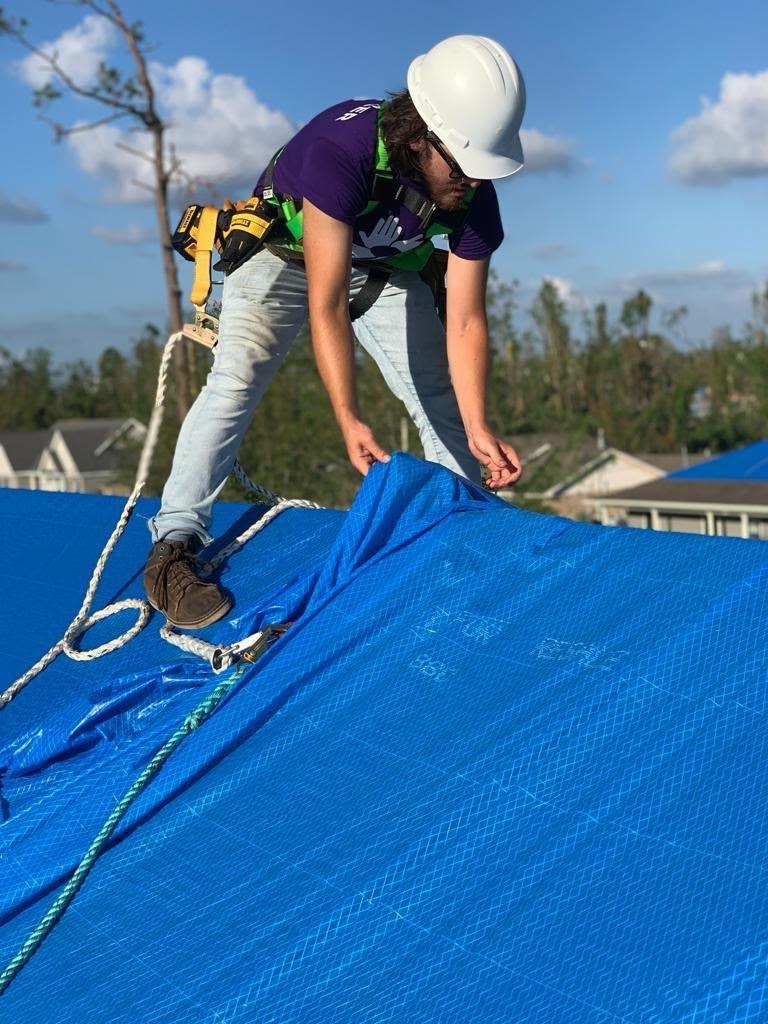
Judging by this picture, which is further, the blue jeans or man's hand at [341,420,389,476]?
the blue jeans

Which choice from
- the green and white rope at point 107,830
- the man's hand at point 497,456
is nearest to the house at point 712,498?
the man's hand at point 497,456

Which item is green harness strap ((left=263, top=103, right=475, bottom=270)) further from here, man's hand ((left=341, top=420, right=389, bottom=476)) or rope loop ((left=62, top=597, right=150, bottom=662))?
rope loop ((left=62, top=597, right=150, bottom=662))

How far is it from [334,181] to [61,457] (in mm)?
46024

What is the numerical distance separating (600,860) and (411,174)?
1.75 meters

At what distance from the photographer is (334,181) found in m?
2.59

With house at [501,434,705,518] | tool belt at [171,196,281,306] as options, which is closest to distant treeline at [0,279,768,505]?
house at [501,434,705,518]

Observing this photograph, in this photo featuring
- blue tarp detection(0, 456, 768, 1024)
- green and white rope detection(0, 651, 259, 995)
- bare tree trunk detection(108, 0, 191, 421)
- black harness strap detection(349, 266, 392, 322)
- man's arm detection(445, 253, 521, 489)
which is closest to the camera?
blue tarp detection(0, 456, 768, 1024)

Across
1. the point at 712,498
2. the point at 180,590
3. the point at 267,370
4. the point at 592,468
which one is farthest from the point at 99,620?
the point at 592,468

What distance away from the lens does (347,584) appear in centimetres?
228

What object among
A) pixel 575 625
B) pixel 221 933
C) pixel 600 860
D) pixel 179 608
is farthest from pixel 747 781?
pixel 179 608

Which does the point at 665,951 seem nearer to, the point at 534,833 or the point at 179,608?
the point at 534,833

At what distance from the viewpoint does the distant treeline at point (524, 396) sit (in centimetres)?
2264

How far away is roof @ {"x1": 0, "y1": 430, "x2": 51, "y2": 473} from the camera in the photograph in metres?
47.2

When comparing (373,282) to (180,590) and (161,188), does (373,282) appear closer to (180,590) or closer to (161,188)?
(180,590)
